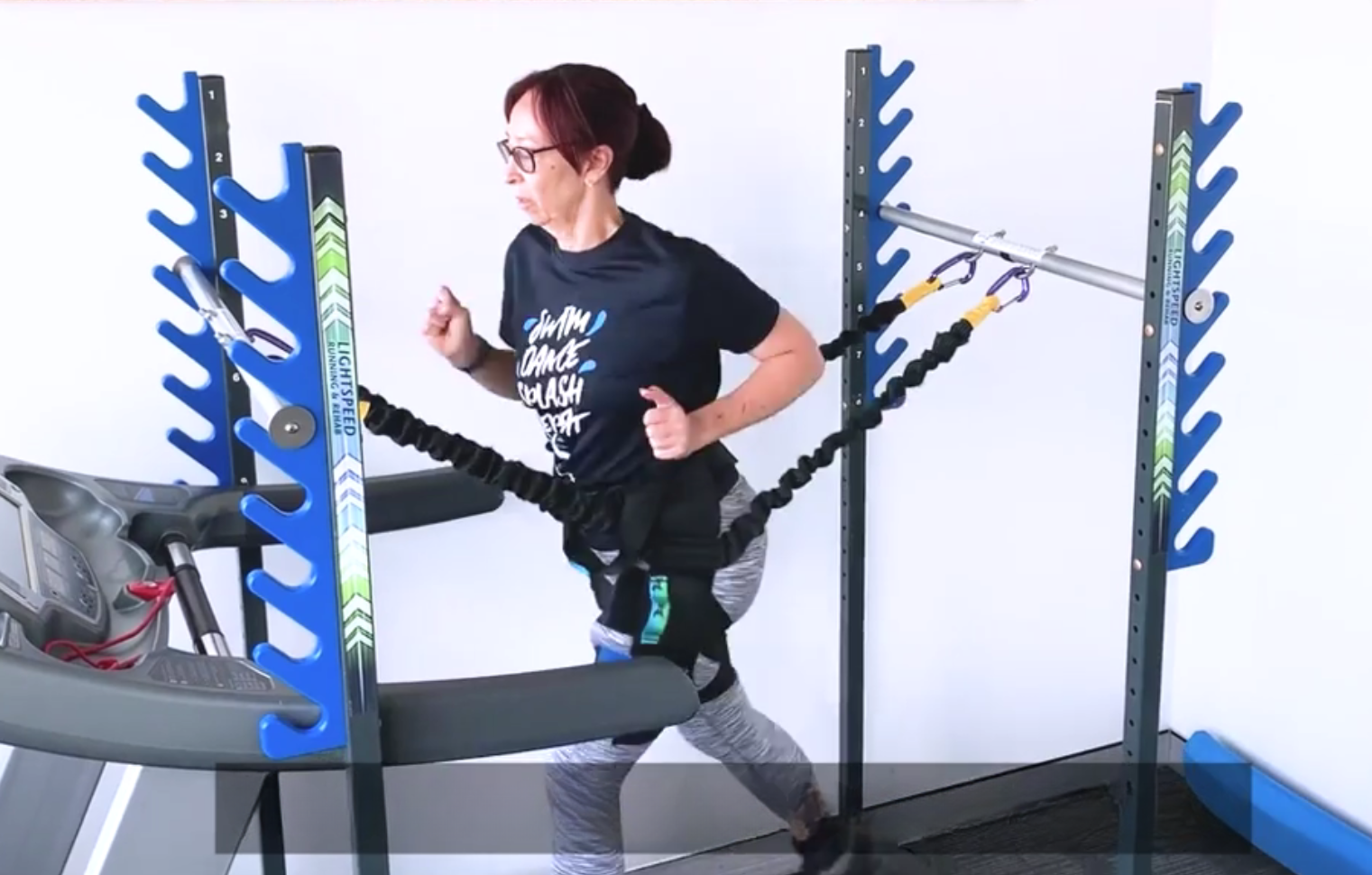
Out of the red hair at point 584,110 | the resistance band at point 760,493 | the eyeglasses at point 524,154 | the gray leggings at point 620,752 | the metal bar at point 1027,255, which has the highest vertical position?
the red hair at point 584,110

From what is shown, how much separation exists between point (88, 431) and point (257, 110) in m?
0.47

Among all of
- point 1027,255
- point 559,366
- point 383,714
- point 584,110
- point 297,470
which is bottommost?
point 383,714

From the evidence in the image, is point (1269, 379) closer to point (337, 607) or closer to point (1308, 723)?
point (1308, 723)

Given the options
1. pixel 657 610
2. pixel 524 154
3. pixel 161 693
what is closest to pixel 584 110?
pixel 524 154

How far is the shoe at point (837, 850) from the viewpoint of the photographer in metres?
2.15

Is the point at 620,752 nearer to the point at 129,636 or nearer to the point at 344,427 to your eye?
the point at 129,636

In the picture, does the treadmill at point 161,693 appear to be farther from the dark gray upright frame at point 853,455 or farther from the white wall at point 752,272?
the dark gray upright frame at point 853,455

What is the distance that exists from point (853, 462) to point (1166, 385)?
2.06 feet

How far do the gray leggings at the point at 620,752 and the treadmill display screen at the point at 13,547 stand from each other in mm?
622

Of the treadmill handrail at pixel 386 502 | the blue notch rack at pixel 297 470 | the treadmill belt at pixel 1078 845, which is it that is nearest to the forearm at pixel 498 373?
the treadmill handrail at pixel 386 502

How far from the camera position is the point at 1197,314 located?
4.74 ft

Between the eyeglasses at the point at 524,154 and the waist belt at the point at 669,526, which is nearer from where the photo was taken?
the eyeglasses at the point at 524,154

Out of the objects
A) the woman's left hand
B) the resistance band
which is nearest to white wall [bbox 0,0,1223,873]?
the resistance band

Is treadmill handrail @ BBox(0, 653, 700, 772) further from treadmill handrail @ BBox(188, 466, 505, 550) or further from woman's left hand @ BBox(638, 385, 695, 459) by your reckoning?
treadmill handrail @ BBox(188, 466, 505, 550)
